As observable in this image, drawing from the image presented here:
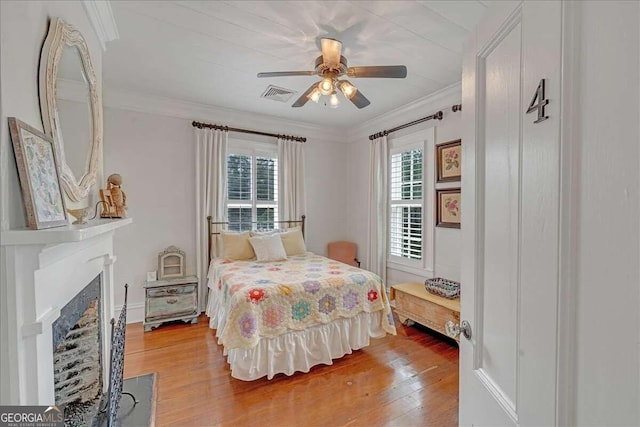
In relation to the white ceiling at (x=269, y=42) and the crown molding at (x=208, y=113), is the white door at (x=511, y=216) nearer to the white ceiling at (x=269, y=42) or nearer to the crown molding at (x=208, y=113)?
the white ceiling at (x=269, y=42)

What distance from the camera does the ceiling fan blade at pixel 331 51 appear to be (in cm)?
190

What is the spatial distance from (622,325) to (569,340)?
11 centimetres

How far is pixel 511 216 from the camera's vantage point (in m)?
0.74

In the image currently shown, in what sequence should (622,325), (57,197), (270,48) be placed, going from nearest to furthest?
(622,325) < (57,197) < (270,48)

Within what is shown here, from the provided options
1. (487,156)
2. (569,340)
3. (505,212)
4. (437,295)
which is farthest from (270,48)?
(437,295)

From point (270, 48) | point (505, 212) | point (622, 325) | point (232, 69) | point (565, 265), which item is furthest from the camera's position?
point (232, 69)

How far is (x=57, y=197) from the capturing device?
1090mm

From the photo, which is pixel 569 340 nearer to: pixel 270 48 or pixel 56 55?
pixel 56 55

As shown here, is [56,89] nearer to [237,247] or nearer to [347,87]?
[347,87]

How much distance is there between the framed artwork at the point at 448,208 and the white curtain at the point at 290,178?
78.3 inches

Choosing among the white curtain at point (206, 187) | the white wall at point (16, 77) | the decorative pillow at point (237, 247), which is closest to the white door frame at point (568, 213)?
the white wall at point (16, 77)

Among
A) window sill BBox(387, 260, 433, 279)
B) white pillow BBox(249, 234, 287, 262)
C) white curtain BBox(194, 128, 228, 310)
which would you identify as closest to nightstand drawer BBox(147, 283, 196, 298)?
white curtain BBox(194, 128, 228, 310)

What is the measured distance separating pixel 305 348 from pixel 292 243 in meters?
1.63

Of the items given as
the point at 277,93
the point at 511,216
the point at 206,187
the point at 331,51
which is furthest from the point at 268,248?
the point at 511,216
